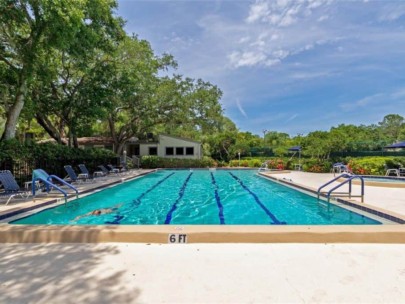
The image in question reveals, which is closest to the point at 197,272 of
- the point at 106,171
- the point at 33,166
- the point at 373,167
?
the point at 33,166

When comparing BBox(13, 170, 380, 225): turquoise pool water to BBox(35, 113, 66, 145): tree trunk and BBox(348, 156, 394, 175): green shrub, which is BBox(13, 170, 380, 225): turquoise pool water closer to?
BBox(35, 113, 66, 145): tree trunk

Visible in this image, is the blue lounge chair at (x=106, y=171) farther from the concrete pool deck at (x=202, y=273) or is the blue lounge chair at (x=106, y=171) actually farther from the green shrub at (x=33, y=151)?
the concrete pool deck at (x=202, y=273)

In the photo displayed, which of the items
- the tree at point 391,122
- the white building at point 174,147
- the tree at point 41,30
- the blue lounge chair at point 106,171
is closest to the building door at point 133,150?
the white building at point 174,147

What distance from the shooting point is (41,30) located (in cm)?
900

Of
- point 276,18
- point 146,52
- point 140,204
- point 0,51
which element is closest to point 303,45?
point 276,18

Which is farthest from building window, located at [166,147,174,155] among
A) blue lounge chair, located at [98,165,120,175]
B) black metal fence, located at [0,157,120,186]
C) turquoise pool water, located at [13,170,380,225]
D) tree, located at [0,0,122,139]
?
turquoise pool water, located at [13,170,380,225]

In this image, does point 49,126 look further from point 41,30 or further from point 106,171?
point 41,30

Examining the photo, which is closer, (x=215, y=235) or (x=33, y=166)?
(x=215, y=235)

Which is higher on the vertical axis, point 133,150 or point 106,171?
point 133,150

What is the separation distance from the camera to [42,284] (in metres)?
2.72

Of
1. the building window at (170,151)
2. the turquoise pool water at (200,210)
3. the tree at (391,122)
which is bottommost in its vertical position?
the turquoise pool water at (200,210)

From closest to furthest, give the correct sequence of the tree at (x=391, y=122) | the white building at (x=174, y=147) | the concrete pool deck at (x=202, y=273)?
the concrete pool deck at (x=202, y=273)
the white building at (x=174, y=147)
the tree at (x=391, y=122)

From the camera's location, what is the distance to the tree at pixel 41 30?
8.06 meters

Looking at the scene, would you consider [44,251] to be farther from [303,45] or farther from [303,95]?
[303,95]
